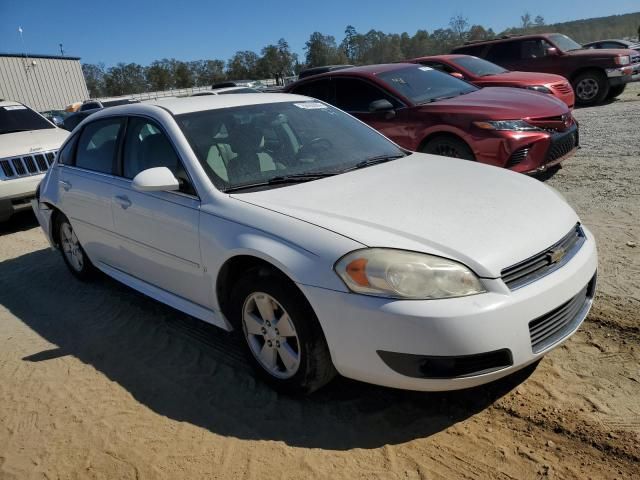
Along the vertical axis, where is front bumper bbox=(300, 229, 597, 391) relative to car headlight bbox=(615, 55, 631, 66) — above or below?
below

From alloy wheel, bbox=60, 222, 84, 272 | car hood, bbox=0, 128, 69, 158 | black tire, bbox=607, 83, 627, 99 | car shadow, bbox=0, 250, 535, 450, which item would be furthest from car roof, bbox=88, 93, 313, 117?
black tire, bbox=607, 83, 627, 99

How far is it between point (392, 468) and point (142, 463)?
1.22 metres

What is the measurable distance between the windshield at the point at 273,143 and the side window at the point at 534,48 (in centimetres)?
1145

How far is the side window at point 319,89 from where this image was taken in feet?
24.1

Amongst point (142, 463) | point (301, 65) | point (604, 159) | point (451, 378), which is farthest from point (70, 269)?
point (301, 65)

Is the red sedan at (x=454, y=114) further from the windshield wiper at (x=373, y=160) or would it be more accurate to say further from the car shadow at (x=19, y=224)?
the car shadow at (x=19, y=224)

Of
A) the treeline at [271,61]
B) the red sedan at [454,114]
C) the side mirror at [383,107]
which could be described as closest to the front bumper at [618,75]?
the red sedan at [454,114]

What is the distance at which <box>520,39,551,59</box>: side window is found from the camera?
13.6 m

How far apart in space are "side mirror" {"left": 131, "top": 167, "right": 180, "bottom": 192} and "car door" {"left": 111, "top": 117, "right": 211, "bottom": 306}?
100 millimetres

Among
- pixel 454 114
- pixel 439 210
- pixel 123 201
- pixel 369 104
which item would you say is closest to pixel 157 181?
pixel 123 201

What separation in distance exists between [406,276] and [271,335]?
0.93 m

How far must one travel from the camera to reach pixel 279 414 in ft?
9.29

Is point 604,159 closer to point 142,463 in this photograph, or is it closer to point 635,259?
point 635,259

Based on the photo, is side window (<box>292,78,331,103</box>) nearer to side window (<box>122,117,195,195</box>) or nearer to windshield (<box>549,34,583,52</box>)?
side window (<box>122,117,195,195</box>)
